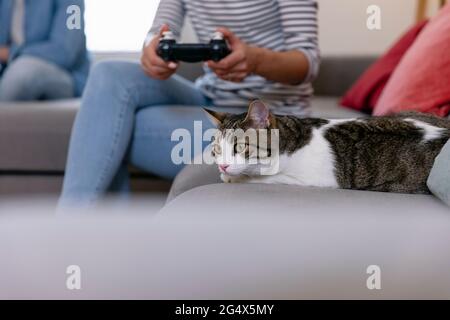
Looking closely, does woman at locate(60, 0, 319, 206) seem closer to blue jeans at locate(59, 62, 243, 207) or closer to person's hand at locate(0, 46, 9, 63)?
blue jeans at locate(59, 62, 243, 207)

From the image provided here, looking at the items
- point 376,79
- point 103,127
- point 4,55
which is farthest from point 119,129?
point 376,79

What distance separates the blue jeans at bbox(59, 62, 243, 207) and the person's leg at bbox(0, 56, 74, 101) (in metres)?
0.52

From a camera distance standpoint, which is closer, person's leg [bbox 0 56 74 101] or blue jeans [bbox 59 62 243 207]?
blue jeans [bbox 59 62 243 207]

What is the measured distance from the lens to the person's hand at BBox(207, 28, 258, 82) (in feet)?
3.48

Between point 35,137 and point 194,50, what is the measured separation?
2.02 feet

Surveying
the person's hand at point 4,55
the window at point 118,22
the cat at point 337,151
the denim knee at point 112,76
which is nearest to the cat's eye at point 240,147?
the cat at point 337,151

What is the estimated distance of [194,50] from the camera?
106 centimetres

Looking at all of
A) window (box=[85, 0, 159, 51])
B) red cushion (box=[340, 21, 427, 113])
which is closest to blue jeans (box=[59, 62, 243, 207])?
red cushion (box=[340, 21, 427, 113])

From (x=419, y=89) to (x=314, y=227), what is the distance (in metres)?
0.79

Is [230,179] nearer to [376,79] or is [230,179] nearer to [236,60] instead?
[236,60]

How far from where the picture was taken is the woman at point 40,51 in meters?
1.63

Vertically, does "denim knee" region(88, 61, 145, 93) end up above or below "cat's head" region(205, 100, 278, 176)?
above

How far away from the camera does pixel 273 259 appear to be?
51cm
